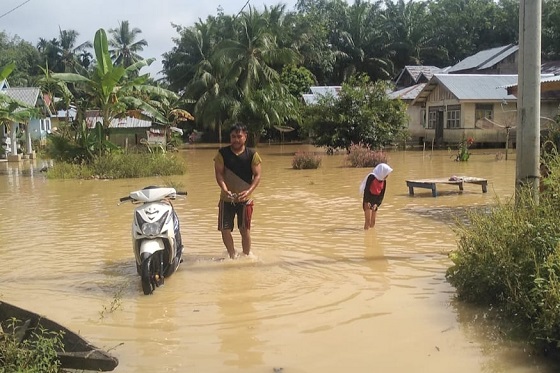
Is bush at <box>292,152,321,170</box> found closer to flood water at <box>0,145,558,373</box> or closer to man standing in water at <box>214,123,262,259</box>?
flood water at <box>0,145,558,373</box>

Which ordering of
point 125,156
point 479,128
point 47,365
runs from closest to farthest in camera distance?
point 47,365 < point 125,156 < point 479,128

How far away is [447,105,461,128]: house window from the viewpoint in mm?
32562

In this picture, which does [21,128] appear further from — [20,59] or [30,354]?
[30,354]

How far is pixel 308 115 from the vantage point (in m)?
29.3

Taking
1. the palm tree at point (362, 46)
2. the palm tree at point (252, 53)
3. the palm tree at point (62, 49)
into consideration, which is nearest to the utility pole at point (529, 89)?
the palm tree at point (252, 53)

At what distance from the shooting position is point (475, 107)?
1258 inches

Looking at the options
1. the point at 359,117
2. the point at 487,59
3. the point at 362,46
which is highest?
the point at 362,46

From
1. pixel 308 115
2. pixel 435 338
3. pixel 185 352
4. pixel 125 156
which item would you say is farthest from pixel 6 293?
pixel 308 115

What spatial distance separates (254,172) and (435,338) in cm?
300

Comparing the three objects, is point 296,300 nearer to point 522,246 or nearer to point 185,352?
point 185,352

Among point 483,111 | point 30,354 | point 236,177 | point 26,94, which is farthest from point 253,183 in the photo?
point 26,94

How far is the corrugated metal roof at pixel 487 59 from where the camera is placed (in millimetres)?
41812

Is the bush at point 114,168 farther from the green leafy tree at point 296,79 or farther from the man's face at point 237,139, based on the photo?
the green leafy tree at point 296,79

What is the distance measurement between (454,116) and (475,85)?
1.99 metres
